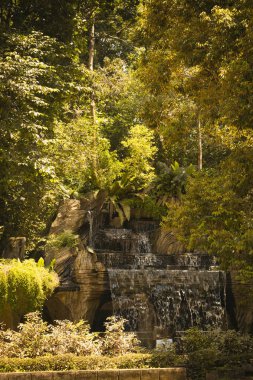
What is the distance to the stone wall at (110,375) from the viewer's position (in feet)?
34.5

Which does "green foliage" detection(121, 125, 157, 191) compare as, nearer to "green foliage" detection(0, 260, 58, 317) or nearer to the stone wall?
"green foliage" detection(0, 260, 58, 317)

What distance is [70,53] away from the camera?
910 inches

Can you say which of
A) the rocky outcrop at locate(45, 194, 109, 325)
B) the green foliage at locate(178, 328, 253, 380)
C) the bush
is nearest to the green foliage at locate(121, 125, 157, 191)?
the rocky outcrop at locate(45, 194, 109, 325)

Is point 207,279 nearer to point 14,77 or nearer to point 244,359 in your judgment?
point 244,359

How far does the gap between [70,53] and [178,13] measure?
26.8 ft

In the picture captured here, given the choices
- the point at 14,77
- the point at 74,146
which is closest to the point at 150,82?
the point at 14,77

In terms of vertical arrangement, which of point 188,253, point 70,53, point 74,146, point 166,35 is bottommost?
point 188,253

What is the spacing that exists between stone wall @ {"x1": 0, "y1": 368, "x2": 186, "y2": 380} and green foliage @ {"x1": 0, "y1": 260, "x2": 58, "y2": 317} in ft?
19.5

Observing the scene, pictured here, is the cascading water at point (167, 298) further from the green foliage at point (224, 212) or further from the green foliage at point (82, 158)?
the green foliage at point (82, 158)

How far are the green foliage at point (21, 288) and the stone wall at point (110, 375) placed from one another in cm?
594

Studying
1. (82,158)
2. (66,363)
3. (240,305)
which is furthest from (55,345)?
(82,158)

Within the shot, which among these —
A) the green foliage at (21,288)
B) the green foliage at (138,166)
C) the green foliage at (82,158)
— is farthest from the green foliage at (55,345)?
the green foliage at (138,166)

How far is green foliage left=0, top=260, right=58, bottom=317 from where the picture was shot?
1630cm

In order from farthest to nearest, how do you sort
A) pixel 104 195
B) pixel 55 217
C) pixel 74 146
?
pixel 104 195, pixel 55 217, pixel 74 146
